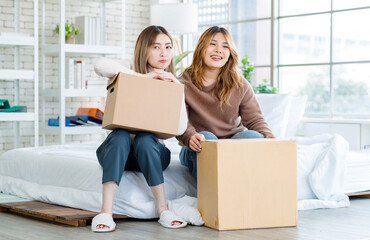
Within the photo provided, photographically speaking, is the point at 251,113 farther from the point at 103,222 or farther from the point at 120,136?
the point at 103,222

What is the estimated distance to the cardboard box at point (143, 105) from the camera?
2.74m

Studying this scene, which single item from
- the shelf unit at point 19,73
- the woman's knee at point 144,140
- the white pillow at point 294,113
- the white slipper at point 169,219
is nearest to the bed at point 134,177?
the white slipper at point 169,219

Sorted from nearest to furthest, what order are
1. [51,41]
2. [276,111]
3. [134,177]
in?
[134,177], [276,111], [51,41]

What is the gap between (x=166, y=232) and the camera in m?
2.69

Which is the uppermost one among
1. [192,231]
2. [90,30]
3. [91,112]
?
[90,30]

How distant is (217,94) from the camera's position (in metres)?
3.16

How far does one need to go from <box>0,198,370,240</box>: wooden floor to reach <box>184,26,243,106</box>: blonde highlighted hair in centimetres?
72

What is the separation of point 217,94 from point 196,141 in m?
0.39

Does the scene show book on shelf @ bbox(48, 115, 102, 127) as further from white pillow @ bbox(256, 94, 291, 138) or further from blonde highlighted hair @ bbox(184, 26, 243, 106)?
blonde highlighted hair @ bbox(184, 26, 243, 106)

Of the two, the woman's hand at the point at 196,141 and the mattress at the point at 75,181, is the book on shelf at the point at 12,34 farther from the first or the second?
the woman's hand at the point at 196,141

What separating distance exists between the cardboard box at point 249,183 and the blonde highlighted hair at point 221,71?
43 centimetres

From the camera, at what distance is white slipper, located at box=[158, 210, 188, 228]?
279cm

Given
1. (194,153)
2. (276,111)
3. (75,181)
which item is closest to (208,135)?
(194,153)

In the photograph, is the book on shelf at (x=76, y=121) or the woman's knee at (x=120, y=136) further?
the book on shelf at (x=76, y=121)
